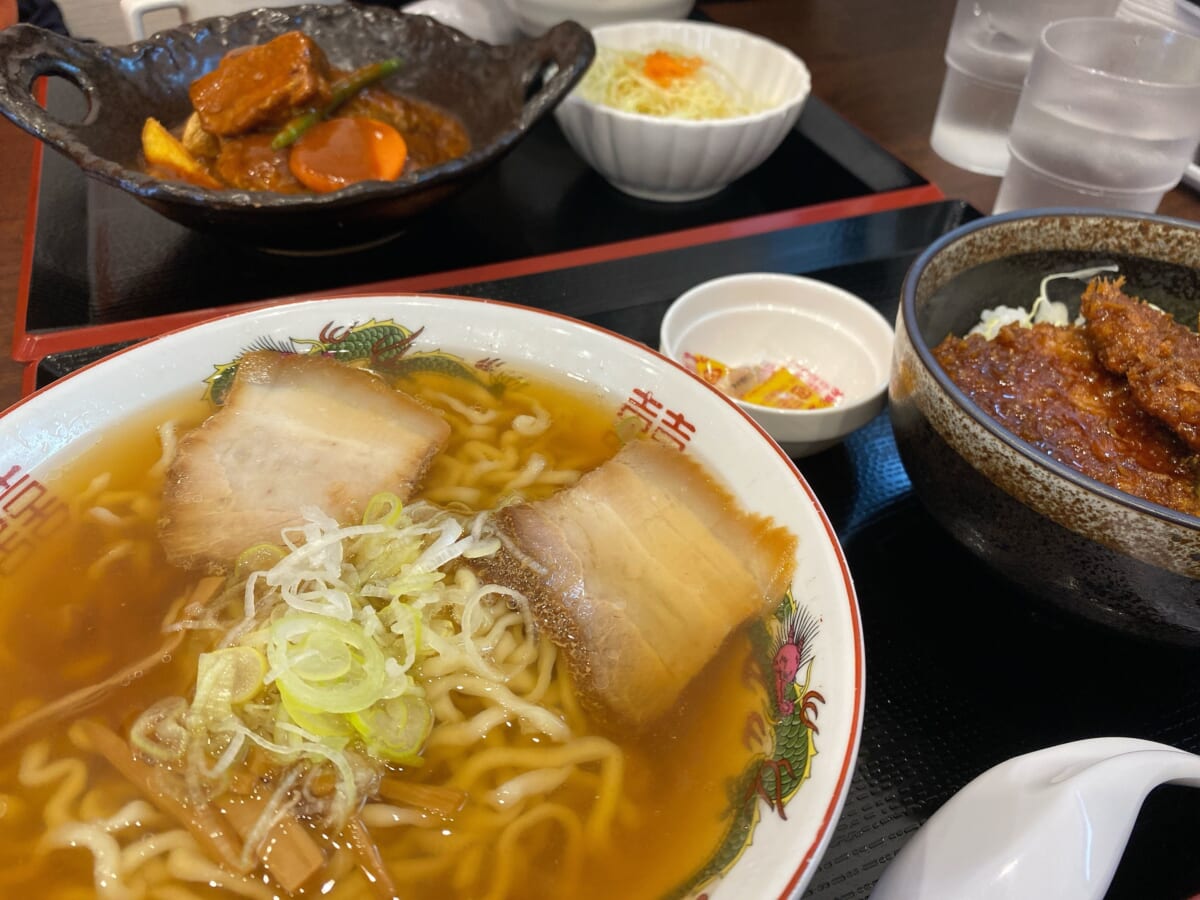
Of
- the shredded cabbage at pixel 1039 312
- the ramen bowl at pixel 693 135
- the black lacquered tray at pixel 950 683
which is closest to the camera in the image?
the black lacquered tray at pixel 950 683

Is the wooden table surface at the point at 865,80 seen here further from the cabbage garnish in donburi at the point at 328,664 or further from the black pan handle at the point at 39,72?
the cabbage garnish in donburi at the point at 328,664

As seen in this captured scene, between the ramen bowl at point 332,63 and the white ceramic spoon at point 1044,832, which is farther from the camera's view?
the ramen bowl at point 332,63

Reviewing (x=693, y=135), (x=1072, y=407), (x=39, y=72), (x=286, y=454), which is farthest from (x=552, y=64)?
(x=1072, y=407)

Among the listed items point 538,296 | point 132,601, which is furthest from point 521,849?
A: point 538,296

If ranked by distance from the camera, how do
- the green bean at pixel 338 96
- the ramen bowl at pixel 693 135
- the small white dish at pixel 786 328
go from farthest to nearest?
the ramen bowl at pixel 693 135 → the green bean at pixel 338 96 → the small white dish at pixel 786 328

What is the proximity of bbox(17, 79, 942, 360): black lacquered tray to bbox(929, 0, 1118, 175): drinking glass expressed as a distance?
48 cm

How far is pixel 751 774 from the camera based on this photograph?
1008mm

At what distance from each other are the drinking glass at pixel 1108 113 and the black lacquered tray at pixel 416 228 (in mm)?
347

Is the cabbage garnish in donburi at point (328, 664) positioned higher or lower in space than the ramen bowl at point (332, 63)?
lower

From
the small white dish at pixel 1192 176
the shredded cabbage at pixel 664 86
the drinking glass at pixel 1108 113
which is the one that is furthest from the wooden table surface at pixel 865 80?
the shredded cabbage at pixel 664 86

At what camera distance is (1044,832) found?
889 millimetres

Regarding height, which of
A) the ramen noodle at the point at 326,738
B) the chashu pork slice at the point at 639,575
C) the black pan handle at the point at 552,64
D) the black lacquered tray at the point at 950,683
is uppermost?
the black pan handle at the point at 552,64

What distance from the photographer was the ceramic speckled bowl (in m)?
1.07

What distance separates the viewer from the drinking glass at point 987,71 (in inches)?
107
